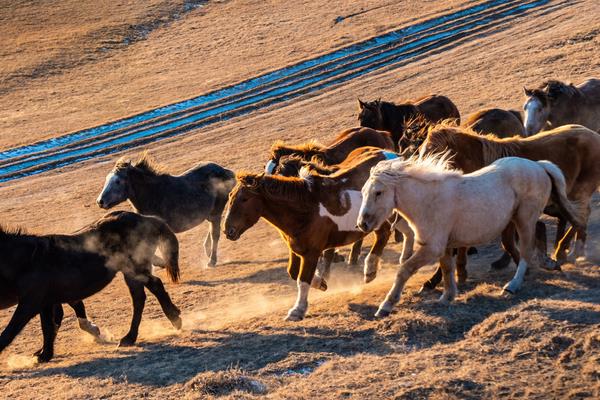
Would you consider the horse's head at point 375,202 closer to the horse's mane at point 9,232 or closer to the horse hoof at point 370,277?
the horse hoof at point 370,277

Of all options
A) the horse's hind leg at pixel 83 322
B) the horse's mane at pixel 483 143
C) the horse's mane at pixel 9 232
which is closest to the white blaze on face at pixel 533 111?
the horse's mane at pixel 483 143

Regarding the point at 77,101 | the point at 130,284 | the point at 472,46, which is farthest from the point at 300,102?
the point at 130,284

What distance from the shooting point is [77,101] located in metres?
35.1

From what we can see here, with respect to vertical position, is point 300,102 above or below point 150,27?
below

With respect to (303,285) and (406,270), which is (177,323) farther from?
(406,270)

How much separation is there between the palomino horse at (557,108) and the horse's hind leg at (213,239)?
19.3 ft

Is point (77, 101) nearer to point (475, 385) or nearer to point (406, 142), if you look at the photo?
point (406, 142)

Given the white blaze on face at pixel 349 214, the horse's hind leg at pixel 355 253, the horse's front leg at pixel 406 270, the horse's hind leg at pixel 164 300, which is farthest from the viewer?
the horse's hind leg at pixel 355 253

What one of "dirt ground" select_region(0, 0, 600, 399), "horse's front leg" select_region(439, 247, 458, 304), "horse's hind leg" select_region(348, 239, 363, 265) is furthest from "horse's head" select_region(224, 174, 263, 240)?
"horse's hind leg" select_region(348, 239, 363, 265)

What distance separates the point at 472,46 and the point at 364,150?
67.1 ft

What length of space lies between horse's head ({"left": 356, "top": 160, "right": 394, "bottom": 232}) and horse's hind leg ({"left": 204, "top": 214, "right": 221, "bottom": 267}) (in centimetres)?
703

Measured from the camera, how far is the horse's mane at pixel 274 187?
11406 mm

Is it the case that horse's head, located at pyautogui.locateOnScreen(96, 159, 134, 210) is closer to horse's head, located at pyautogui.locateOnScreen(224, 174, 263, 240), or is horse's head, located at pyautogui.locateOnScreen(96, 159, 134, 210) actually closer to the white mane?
horse's head, located at pyautogui.locateOnScreen(224, 174, 263, 240)

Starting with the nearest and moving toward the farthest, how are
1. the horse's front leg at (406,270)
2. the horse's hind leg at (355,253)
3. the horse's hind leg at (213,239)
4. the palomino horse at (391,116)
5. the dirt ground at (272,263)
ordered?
the dirt ground at (272,263)
the horse's front leg at (406,270)
the horse's hind leg at (355,253)
the horse's hind leg at (213,239)
the palomino horse at (391,116)
